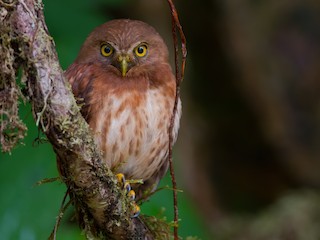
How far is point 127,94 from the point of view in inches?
122

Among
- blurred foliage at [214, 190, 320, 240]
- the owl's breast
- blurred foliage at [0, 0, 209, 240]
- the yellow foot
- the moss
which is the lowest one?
blurred foliage at [214, 190, 320, 240]

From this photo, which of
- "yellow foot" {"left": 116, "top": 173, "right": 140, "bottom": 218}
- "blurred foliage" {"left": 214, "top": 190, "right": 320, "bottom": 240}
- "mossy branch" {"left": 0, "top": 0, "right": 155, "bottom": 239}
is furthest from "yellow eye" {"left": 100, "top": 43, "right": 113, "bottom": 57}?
"blurred foliage" {"left": 214, "top": 190, "right": 320, "bottom": 240}

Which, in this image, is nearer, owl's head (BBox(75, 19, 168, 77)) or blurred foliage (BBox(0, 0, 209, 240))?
owl's head (BBox(75, 19, 168, 77))

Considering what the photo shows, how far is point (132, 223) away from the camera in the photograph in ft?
9.53

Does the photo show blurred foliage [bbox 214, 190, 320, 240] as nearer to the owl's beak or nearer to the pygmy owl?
the pygmy owl

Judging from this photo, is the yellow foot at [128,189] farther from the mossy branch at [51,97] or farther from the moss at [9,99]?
the moss at [9,99]

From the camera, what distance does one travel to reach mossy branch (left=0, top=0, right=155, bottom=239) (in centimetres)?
213

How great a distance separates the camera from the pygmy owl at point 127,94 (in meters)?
3.05

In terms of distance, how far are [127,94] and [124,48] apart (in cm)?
22

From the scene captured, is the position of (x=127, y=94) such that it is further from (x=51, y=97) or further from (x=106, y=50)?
(x=51, y=97)

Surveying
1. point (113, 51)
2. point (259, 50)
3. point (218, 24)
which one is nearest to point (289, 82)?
point (259, 50)

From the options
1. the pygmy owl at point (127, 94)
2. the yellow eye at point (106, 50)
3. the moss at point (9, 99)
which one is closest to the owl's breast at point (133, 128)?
the pygmy owl at point (127, 94)

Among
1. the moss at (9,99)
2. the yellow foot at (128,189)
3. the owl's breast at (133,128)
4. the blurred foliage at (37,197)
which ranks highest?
the moss at (9,99)

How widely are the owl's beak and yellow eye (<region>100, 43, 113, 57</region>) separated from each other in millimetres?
86
